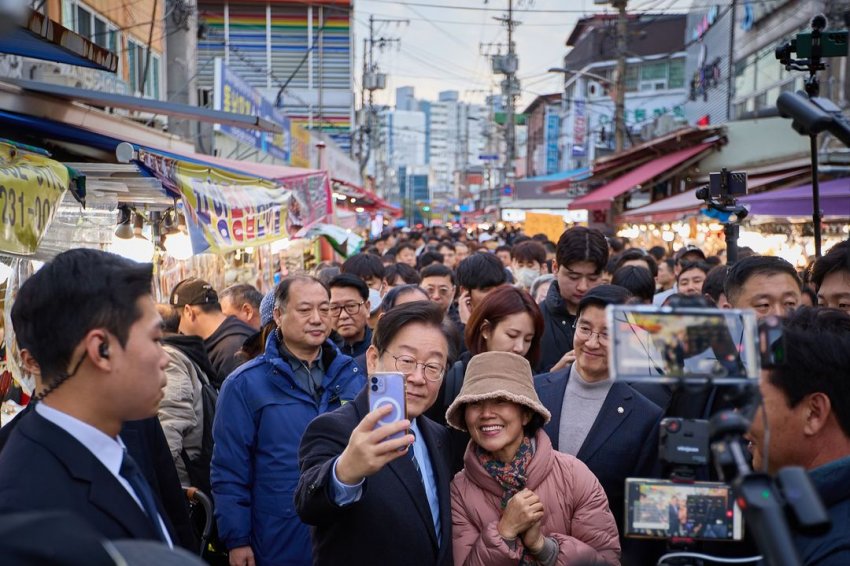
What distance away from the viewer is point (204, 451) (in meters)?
4.74

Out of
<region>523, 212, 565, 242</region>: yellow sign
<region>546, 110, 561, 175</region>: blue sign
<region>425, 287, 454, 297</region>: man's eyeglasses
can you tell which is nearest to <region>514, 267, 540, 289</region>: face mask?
<region>425, 287, 454, 297</region>: man's eyeglasses

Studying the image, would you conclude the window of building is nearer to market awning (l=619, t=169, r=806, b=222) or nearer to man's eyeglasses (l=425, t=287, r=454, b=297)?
man's eyeglasses (l=425, t=287, r=454, b=297)

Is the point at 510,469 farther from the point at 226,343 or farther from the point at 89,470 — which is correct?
the point at 226,343

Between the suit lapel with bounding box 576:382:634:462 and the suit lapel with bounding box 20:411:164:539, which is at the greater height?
the suit lapel with bounding box 20:411:164:539

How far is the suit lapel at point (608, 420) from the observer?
11.7 feet

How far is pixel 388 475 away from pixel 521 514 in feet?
1.52

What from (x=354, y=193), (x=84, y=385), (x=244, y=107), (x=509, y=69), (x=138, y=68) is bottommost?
(x=84, y=385)

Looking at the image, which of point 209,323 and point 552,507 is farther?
point 209,323

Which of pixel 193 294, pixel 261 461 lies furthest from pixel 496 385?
pixel 193 294

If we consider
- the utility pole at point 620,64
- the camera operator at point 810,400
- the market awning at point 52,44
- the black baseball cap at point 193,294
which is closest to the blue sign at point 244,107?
the black baseball cap at point 193,294

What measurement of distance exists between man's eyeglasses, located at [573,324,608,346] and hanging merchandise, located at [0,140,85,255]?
2647 mm

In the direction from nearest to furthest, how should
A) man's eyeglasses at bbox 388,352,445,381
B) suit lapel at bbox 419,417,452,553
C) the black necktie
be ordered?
1. the black necktie
2. suit lapel at bbox 419,417,452,553
3. man's eyeglasses at bbox 388,352,445,381

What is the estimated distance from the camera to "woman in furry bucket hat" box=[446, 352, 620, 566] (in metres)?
2.98

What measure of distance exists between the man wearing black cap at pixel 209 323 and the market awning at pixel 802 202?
Answer: 23.0 ft
